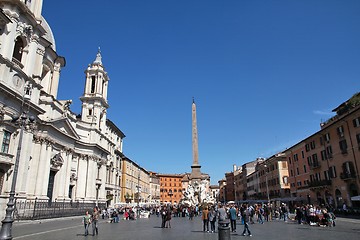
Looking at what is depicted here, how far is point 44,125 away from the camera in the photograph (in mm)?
29422

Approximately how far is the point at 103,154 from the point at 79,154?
20.7 feet

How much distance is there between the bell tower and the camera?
1737 inches

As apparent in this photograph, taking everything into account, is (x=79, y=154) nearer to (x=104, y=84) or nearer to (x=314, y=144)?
(x=104, y=84)

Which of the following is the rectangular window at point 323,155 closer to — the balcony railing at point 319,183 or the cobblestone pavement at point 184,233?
the balcony railing at point 319,183

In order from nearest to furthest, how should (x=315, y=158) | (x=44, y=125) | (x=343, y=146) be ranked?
(x=44, y=125), (x=343, y=146), (x=315, y=158)

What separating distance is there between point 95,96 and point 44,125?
52.1 feet

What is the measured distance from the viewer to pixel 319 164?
114 ft

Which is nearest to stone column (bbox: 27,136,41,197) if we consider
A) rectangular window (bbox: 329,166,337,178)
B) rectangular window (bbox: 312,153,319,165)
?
rectangular window (bbox: 329,166,337,178)

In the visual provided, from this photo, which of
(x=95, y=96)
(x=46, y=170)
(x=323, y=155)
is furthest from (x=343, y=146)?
(x=95, y=96)

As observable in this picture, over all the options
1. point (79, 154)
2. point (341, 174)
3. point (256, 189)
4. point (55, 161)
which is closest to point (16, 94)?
point (55, 161)

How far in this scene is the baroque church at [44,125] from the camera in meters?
22.3

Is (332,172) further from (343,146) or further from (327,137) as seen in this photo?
(327,137)

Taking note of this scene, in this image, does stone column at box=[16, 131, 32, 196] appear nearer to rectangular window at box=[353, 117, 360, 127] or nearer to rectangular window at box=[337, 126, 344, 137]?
rectangular window at box=[353, 117, 360, 127]

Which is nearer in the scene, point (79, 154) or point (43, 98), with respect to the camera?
point (43, 98)
